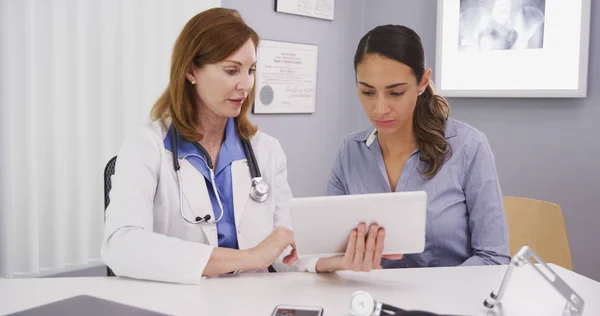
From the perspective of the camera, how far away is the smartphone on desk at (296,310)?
1.08 m

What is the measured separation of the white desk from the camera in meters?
1.13

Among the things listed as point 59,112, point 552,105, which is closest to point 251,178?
point 59,112

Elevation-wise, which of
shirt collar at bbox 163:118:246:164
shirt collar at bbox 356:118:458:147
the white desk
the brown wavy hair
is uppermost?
the brown wavy hair

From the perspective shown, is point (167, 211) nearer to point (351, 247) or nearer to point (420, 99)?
point (351, 247)

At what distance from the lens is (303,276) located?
1368 millimetres

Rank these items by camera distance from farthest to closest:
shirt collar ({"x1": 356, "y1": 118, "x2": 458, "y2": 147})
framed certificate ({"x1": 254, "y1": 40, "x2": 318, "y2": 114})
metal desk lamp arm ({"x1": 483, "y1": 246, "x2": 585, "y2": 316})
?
framed certificate ({"x1": 254, "y1": 40, "x2": 318, "y2": 114}) → shirt collar ({"x1": 356, "y1": 118, "x2": 458, "y2": 147}) → metal desk lamp arm ({"x1": 483, "y1": 246, "x2": 585, "y2": 316})

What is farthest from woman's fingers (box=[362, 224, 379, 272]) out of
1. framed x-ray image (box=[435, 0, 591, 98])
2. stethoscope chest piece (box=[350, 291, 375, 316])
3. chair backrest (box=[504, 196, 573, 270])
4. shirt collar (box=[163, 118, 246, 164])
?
framed x-ray image (box=[435, 0, 591, 98])

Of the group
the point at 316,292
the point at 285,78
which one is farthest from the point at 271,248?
the point at 285,78

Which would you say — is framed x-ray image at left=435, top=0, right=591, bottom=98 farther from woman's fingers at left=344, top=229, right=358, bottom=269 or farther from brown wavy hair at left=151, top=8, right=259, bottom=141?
woman's fingers at left=344, top=229, right=358, bottom=269

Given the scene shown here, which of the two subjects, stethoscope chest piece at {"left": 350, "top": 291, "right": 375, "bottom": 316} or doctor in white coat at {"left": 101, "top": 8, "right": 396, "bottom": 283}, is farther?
doctor in white coat at {"left": 101, "top": 8, "right": 396, "bottom": 283}

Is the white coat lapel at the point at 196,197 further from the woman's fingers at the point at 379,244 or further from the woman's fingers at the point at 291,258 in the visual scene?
the woman's fingers at the point at 379,244

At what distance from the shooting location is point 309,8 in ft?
10.1

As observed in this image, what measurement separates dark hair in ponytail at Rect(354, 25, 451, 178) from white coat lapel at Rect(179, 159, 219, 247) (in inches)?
23.3

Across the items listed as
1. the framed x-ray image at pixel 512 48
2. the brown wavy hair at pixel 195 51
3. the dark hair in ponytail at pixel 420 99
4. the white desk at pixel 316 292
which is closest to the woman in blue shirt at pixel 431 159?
the dark hair in ponytail at pixel 420 99
